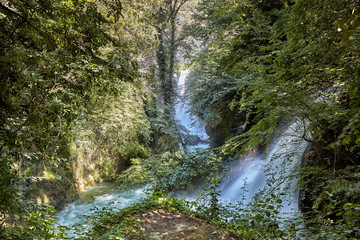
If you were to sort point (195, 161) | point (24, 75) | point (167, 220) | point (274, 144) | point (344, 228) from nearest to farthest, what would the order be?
point (24, 75) < point (344, 228) < point (167, 220) < point (274, 144) < point (195, 161)

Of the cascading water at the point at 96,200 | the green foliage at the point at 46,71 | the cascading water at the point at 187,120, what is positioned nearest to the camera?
the green foliage at the point at 46,71

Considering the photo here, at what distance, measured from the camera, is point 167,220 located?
4844 millimetres

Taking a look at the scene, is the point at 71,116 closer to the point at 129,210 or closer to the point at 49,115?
the point at 49,115

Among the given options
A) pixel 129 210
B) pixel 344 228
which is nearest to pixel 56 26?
pixel 344 228

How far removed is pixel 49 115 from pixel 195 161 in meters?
6.51

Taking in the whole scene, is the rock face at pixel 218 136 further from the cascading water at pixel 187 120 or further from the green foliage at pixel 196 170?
the green foliage at pixel 196 170

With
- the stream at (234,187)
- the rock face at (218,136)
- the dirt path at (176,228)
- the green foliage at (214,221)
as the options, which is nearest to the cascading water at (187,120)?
the rock face at (218,136)

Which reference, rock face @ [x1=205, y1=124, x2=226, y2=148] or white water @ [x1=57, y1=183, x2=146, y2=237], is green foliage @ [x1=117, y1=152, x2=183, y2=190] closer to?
white water @ [x1=57, y1=183, x2=146, y2=237]

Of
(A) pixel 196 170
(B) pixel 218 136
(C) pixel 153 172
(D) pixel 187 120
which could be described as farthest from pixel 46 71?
(D) pixel 187 120

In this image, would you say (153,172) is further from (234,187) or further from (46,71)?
(46,71)

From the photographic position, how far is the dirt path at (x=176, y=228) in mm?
3701

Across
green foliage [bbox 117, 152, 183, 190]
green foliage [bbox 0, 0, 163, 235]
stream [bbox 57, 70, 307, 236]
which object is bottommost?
stream [bbox 57, 70, 307, 236]

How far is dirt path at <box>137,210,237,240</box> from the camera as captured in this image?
370 centimetres

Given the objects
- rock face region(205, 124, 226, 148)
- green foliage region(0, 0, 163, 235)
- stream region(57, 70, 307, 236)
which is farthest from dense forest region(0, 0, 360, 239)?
rock face region(205, 124, 226, 148)
